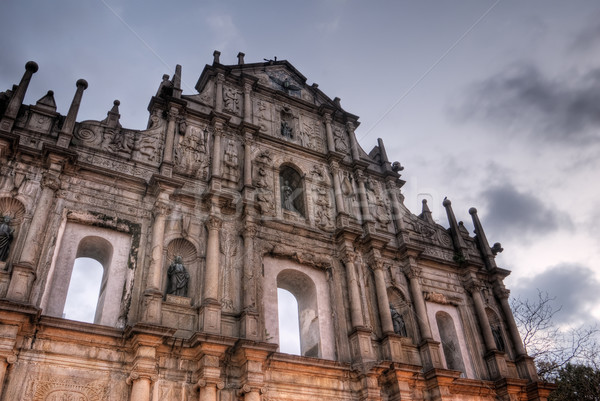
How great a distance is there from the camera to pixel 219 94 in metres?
15.9

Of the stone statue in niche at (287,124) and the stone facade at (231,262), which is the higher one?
the stone statue in niche at (287,124)

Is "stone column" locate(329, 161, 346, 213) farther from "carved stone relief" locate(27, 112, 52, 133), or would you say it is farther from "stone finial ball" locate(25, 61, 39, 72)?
"stone finial ball" locate(25, 61, 39, 72)

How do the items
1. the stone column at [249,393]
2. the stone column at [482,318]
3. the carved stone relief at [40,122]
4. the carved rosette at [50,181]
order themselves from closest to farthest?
the stone column at [249,393] → the carved rosette at [50,181] → the carved stone relief at [40,122] → the stone column at [482,318]

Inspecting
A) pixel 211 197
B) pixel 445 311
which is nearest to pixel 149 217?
pixel 211 197

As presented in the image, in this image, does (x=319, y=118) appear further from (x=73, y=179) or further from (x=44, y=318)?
(x=44, y=318)

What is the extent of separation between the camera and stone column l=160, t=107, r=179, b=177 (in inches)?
510

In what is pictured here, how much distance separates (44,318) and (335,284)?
23.2 feet

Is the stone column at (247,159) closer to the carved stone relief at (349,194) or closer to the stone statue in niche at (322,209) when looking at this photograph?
the stone statue in niche at (322,209)

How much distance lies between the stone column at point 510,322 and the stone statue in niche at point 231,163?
924cm

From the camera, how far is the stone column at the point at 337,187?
15377 millimetres

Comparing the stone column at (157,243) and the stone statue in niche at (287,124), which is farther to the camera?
the stone statue in niche at (287,124)

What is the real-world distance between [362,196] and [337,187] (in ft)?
3.18

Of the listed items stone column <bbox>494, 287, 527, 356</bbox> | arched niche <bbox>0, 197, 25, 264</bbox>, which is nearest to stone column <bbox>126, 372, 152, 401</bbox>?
arched niche <bbox>0, 197, 25, 264</bbox>

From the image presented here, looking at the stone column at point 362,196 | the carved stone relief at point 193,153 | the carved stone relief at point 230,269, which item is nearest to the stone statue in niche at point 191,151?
the carved stone relief at point 193,153
